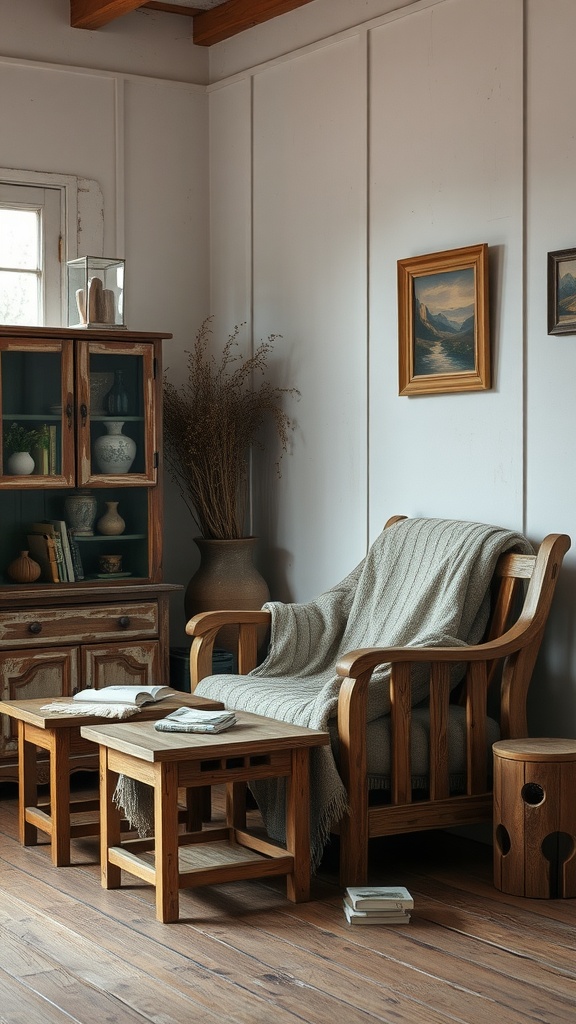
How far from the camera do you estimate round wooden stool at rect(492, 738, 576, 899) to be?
11.5 ft

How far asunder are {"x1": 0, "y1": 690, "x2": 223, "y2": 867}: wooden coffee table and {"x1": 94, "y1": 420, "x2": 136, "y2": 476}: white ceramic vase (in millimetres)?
1182

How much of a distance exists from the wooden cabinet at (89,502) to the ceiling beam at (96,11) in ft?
4.22

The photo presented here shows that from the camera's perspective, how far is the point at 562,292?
3.99 metres

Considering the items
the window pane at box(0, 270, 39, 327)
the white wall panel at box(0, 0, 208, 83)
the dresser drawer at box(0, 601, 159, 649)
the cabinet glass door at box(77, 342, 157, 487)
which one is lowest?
the dresser drawer at box(0, 601, 159, 649)

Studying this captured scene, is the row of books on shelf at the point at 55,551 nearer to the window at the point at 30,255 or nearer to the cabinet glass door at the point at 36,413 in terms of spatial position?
the cabinet glass door at the point at 36,413

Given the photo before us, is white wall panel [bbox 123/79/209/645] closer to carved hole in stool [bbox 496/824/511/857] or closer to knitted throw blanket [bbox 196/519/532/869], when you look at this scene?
knitted throw blanket [bbox 196/519/532/869]

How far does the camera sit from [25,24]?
17.4 feet

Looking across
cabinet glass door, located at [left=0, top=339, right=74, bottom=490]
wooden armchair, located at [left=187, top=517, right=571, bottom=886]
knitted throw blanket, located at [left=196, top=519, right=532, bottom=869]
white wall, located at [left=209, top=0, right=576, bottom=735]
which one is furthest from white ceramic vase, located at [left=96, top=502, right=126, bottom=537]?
wooden armchair, located at [left=187, top=517, right=571, bottom=886]

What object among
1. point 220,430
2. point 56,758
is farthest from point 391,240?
point 56,758

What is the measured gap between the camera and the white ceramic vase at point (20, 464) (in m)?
4.92

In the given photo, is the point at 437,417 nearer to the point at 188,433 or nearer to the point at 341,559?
→ the point at 341,559

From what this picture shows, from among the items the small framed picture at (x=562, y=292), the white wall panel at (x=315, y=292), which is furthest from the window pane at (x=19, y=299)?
the small framed picture at (x=562, y=292)

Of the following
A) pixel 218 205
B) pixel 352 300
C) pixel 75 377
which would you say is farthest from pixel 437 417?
pixel 218 205

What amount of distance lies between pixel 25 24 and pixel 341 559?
8.50 ft
